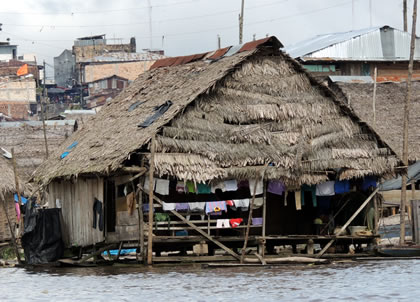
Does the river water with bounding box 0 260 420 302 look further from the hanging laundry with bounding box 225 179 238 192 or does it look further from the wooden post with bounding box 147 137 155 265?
the hanging laundry with bounding box 225 179 238 192

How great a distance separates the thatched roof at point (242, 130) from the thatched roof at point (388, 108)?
1157cm

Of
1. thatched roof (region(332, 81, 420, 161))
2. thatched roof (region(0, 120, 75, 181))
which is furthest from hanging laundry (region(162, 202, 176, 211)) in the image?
thatched roof (region(0, 120, 75, 181))

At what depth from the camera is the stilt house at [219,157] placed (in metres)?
20.2

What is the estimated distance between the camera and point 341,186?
22.3 meters

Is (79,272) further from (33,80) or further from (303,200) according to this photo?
(33,80)

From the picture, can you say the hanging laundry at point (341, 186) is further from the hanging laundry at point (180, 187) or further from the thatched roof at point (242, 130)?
the hanging laundry at point (180, 187)

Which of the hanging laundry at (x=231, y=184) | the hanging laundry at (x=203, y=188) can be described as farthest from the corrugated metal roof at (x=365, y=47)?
the hanging laundry at (x=203, y=188)

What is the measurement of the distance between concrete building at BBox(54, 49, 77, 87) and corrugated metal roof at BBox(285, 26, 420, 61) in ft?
115

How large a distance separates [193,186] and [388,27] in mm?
30186

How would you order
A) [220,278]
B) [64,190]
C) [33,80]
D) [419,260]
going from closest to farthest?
[220,278] → [419,260] → [64,190] → [33,80]

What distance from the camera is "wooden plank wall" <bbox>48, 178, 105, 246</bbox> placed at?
72.1 feet

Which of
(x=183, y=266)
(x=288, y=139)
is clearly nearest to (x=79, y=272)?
(x=183, y=266)

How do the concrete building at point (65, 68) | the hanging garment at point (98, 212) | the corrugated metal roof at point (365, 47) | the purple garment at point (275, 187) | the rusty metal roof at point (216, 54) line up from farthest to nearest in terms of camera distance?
the concrete building at point (65, 68), the corrugated metal roof at point (365, 47), the rusty metal roof at point (216, 54), the purple garment at point (275, 187), the hanging garment at point (98, 212)

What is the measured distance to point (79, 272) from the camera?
19.9 m
